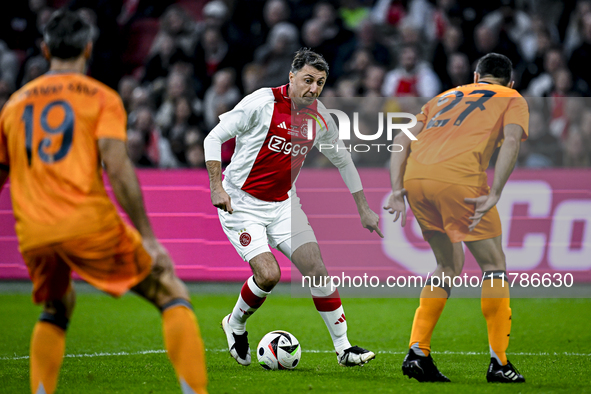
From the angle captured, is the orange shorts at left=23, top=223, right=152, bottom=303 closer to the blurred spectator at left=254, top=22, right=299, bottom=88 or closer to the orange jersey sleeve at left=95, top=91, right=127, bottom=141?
the orange jersey sleeve at left=95, top=91, right=127, bottom=141

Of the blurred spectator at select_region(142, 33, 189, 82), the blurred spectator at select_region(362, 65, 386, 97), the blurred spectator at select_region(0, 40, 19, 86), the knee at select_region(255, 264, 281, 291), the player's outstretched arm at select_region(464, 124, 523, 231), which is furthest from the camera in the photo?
the blurred spectator at select_region(0, 40, 19, 86)

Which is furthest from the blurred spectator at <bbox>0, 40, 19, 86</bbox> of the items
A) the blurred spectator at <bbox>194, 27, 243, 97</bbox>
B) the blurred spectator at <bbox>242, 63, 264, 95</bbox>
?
the blurred spectator at <bbox>242, 63, 264, 95</bbox>

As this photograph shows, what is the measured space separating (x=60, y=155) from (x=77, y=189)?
18 cm

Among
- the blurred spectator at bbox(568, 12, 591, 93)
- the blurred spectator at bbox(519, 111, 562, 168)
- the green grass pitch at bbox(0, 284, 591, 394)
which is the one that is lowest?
the green grass pitch at bbox(0, 284, 591, 394)

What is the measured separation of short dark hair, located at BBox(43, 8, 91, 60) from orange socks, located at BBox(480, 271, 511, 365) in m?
3.06

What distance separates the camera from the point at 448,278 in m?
4.87

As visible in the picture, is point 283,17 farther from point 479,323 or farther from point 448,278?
point 448,278

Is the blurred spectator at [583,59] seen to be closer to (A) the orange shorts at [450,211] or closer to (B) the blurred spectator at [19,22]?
(A) the orange shorts at [450,211]

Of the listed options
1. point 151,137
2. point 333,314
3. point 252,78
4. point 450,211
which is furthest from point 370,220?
point 151,137

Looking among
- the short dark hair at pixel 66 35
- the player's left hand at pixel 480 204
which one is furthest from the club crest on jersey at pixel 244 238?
the short dark hair at pixel 66 35

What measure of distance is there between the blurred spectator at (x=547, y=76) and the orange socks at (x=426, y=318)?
6015 mm

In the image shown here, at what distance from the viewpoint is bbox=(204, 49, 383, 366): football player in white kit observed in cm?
530

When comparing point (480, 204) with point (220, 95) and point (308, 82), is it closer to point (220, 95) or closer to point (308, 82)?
point (308, 82)

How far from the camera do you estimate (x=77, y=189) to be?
10.7ft
